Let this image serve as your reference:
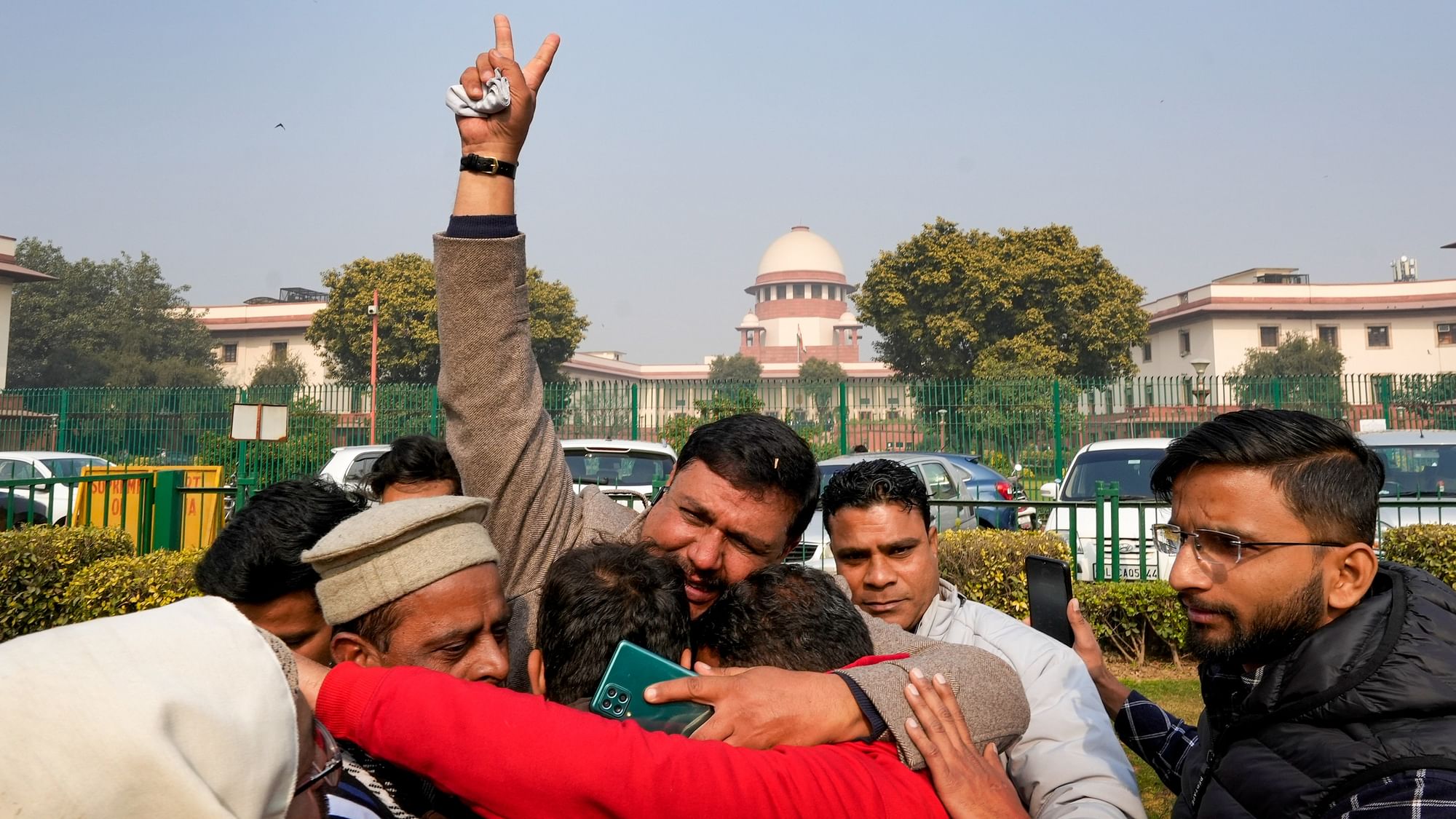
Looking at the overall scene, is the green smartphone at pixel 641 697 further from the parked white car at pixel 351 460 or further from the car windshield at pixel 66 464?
the car windshield at pixel 66 464

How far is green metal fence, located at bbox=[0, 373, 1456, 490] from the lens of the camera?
19734mm

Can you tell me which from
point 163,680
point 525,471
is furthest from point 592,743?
point 525,471

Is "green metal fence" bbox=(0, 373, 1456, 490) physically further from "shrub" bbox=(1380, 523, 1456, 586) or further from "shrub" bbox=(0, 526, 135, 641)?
"shrub" bbox=(0, 526, 135, 641)

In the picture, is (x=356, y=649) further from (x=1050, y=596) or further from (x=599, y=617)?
(x=1050, y=596)

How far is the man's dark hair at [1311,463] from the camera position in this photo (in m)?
1.90

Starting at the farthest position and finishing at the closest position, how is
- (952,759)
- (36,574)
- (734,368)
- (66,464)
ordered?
(734,368)
(66,464)
(36,574)
(952,759)

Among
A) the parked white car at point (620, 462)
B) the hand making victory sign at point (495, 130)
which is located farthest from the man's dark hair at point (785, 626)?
the parked white car at point (620, 462)

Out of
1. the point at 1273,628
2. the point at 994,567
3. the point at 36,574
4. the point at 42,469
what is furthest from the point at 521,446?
the point at 42,469

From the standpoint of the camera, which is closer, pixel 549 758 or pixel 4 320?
pixel 549 758

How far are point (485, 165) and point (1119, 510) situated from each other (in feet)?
23.1

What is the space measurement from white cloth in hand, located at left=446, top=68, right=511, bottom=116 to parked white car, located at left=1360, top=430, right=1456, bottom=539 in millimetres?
8727

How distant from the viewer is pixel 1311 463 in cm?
193

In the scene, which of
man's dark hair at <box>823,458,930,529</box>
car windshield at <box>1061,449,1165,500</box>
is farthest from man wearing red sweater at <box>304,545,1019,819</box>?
car windshield at <box>1061,449,1165,500</box>

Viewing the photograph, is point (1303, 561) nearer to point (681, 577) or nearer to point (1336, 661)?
point (1336, 661)
